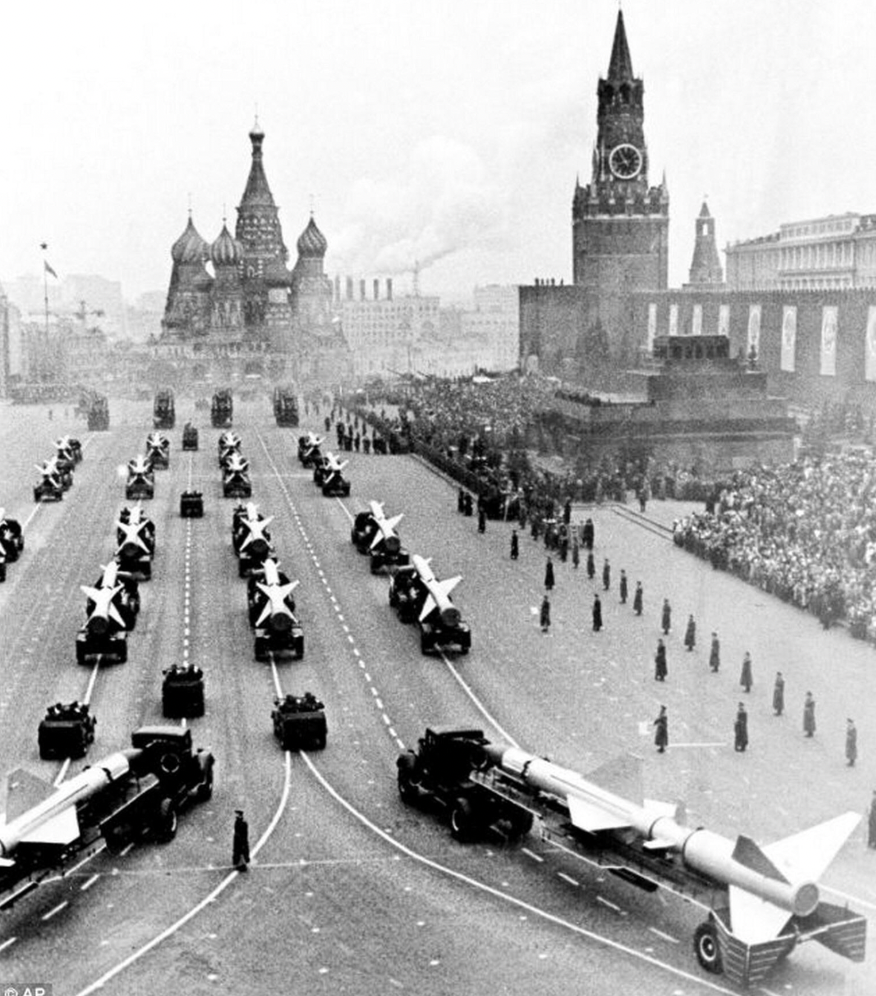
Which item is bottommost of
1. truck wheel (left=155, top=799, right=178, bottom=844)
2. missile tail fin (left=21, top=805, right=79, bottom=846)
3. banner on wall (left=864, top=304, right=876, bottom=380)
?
truck wheel (left=155, top=799, right=178, bottom=844)

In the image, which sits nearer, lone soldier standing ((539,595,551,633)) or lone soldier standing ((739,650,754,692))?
lone soldier standing ((739,650,754,692))

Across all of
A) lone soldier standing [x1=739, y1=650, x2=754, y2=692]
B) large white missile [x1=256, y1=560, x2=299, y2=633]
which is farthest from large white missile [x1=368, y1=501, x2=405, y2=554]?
lone soldier standing [x1=739, y1=650, x2=754, y2=692]

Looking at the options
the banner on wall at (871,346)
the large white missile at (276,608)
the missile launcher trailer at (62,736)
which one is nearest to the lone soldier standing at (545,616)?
the large white missile at (276,608)

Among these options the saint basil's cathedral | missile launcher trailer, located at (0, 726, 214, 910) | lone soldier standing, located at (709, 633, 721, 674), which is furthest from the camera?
the saint basil's cathedral

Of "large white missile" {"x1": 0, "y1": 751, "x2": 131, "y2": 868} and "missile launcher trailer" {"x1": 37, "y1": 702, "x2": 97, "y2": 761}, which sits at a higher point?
"large white missile" {"x1": 0, "y1": 751, "x2": 131, "y2": 868}

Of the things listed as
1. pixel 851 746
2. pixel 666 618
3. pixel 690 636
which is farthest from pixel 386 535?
pixel 851 746

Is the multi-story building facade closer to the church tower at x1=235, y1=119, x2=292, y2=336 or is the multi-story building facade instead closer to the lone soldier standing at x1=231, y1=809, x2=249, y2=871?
the church tower at x1=235, y1=119, x2=292, y2=336

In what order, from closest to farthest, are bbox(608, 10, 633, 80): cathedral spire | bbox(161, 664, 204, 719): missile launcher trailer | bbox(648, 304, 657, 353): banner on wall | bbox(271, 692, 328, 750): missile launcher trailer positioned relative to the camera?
bbox(271, 692, 328, 750): missile launcher trailer → bbox(161, 664, 204, 719): missile launcher trailer → bbox(648, 304, 657, 353): banner on wall → bbox(608, 10, 633, 80): cathedral spire
